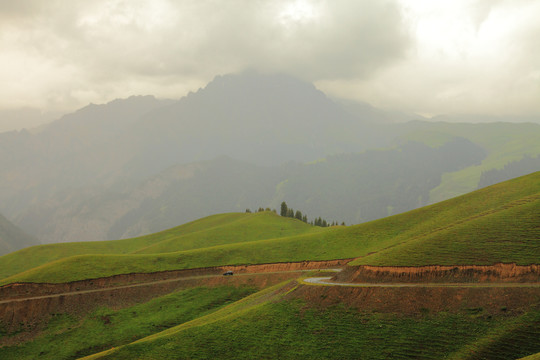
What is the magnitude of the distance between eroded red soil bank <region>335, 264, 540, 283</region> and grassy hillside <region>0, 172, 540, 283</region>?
1.15m

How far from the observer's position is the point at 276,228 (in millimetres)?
157375

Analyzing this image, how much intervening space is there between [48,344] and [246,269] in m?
42.5

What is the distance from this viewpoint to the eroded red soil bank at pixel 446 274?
43.4 metres

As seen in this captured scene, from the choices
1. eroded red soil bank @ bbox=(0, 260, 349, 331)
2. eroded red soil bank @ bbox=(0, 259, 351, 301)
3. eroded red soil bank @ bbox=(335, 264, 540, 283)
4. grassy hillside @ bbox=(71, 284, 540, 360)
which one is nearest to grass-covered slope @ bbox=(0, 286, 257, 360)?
eroded red soil bank @ bbox=(0, 260, 349, 331)

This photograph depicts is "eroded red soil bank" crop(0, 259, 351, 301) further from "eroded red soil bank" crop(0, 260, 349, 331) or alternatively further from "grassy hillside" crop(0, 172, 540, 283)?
"grassy hillside" crop(0, 172, 540, 283)

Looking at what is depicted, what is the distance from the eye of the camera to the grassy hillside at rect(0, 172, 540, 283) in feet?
167

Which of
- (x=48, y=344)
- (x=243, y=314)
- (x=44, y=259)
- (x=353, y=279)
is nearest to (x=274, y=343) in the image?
(x=243, y=314)

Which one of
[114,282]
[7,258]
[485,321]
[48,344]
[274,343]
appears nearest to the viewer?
[485,321]

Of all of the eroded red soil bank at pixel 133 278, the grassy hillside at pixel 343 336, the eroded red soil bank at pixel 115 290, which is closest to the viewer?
the grassy hillside at pixel 343 336

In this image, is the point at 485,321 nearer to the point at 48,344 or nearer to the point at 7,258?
the point at 48,344

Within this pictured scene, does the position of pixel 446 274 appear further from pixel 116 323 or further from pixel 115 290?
pixel 115 290

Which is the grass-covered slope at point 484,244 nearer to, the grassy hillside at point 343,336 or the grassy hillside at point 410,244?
the grassy hillside at point 410,244

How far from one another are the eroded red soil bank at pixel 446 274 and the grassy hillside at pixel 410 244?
115 cm

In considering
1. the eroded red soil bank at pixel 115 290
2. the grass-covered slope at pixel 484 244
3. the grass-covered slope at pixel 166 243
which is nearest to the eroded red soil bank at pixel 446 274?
the grass-covered slope at pixel 484 244
